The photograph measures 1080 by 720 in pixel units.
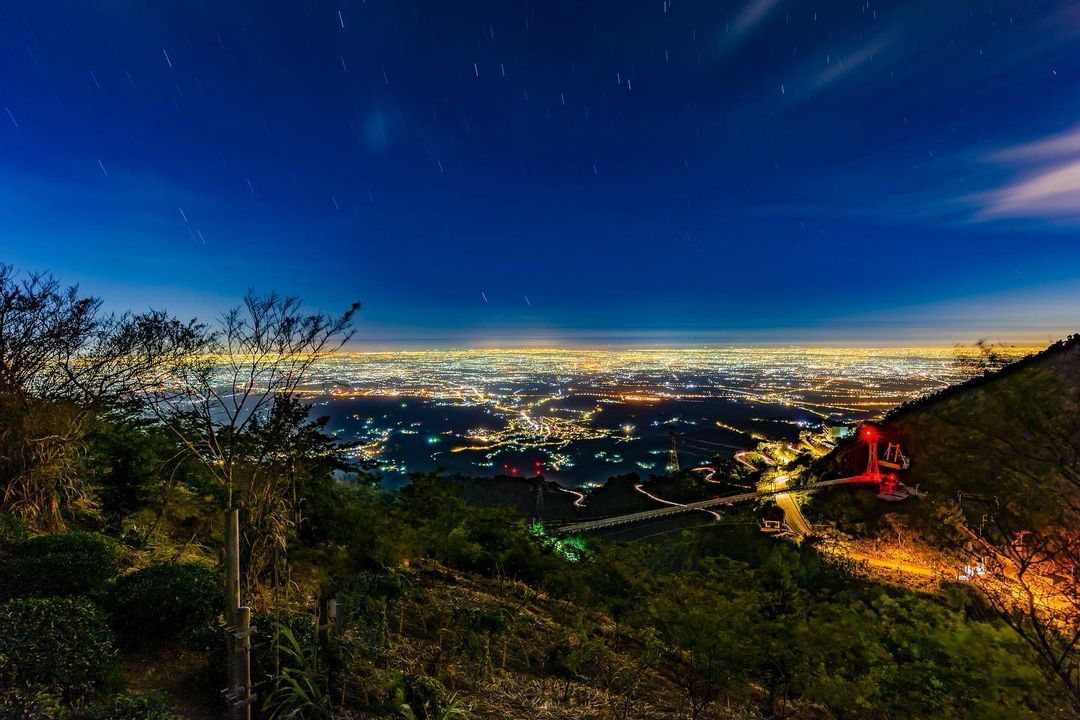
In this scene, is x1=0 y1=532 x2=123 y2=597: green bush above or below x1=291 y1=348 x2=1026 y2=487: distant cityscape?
above

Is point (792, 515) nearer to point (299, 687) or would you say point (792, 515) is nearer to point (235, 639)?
point (299, 687)

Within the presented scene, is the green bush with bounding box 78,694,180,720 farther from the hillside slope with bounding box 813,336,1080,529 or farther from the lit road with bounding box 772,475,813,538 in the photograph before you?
the lit road with bounding box 772,475,813,538

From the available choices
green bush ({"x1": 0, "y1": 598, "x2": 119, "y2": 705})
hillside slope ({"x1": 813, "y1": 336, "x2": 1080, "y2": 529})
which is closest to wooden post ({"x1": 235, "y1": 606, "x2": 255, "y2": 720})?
green bush ({"x1": 0, "y1": 598, "x2": 119, "y2": 705})

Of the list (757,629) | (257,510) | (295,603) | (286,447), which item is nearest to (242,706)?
(257,510)

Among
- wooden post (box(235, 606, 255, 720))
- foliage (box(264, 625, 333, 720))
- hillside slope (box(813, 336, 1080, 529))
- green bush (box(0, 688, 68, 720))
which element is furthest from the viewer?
hillside slope (box(813, 336, 1080, 529))

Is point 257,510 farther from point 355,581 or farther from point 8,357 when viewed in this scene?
point 8,357

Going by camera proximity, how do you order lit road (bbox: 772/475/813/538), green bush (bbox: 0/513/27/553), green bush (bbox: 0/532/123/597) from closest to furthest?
green bush (bbox: 0/532/123/597)
green bush (bbox: 0/513/27/553)
lit road (bbox: 772/475/813/538)
